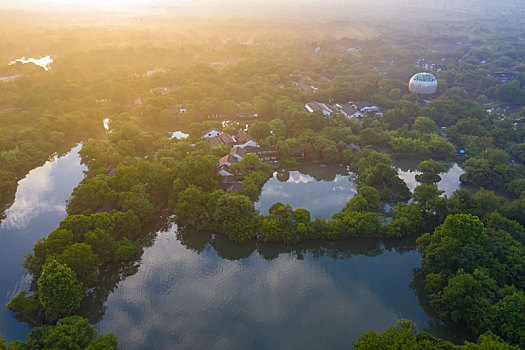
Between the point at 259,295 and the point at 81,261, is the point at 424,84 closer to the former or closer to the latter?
the point at 259,295

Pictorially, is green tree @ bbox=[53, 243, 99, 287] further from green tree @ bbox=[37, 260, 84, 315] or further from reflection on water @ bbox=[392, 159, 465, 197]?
reflection on water @ bbox=[392, 159, 465, 197]

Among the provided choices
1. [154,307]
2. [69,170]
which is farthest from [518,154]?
[69,170]

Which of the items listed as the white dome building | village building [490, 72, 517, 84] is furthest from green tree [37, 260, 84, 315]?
village building [490, 72, 517, 84]

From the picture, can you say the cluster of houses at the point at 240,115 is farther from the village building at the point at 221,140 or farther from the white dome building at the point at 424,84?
the white dome building at the point at 424,84

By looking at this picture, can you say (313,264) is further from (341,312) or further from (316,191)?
(316,191)

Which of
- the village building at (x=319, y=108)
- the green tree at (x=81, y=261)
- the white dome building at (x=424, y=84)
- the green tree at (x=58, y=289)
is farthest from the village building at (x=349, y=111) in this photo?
the green tree at (x=58, y=289)

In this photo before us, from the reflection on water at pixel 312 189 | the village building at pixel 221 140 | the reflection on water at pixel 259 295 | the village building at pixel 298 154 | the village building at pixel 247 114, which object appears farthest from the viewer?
the village building at pixel 247 114
